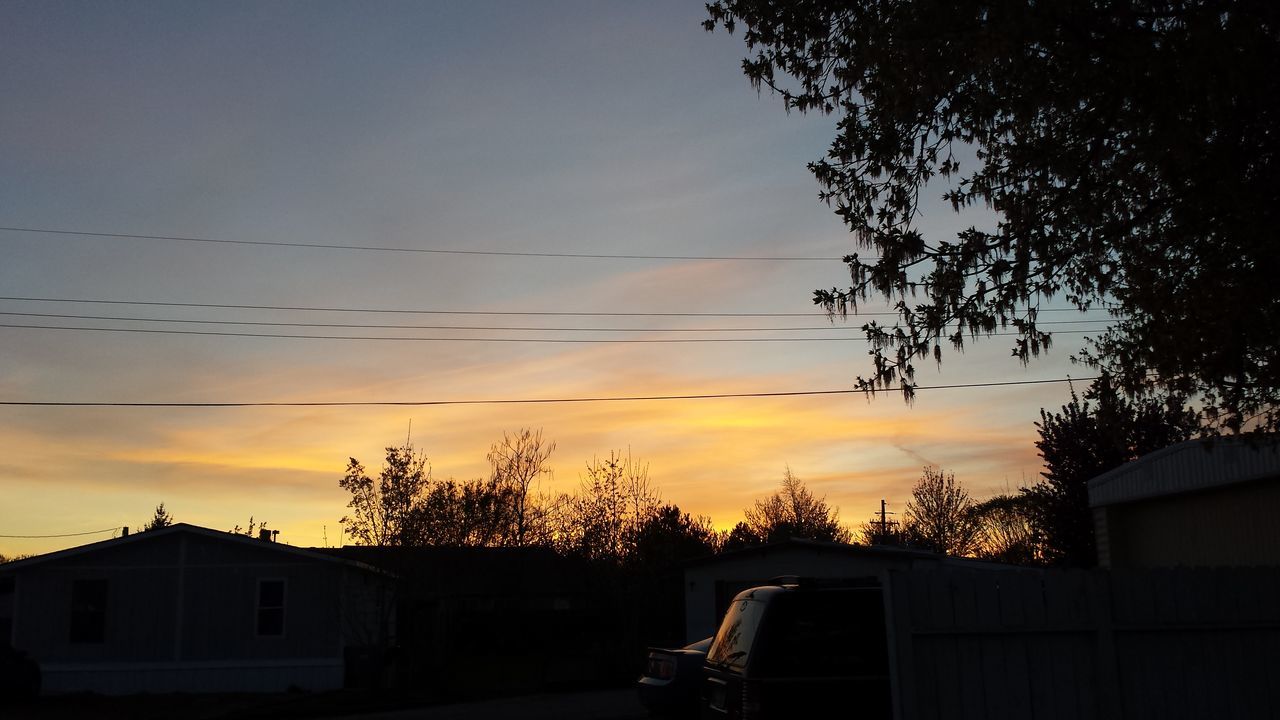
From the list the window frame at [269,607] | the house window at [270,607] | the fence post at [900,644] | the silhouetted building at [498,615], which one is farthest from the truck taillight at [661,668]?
the house window at [270,607]

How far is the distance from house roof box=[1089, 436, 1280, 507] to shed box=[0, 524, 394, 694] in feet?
56.7

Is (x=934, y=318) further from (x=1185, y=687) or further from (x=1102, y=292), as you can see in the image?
(x=1185, y=687)

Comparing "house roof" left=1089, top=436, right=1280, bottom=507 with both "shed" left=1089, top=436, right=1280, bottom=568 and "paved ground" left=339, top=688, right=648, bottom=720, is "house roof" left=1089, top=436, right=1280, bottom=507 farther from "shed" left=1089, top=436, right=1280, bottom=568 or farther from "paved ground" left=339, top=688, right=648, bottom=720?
"paved ground" left=339, top=688, right=648, bottom=720

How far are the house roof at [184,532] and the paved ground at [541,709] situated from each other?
22.5 feet

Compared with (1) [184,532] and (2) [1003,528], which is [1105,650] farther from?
(2) [1003,528]

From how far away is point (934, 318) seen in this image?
Result: 9727 millimetres

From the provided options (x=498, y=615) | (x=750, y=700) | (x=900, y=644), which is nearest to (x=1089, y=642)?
(x=900, y=644)

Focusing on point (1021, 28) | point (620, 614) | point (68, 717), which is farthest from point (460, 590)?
point (1021, 28)

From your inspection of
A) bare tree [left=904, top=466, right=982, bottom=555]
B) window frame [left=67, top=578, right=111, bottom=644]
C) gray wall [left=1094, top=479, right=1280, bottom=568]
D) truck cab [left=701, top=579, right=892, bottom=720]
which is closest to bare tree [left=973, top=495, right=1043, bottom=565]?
bare tree [left=904, top=466, right=982, bottom=555]

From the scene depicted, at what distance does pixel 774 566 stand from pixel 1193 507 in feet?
40.5

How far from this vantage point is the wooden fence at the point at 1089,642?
880 centimetres

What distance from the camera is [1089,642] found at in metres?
9.05

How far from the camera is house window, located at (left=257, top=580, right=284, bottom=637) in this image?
27.2 m

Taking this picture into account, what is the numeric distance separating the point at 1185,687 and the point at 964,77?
583 centimetres
